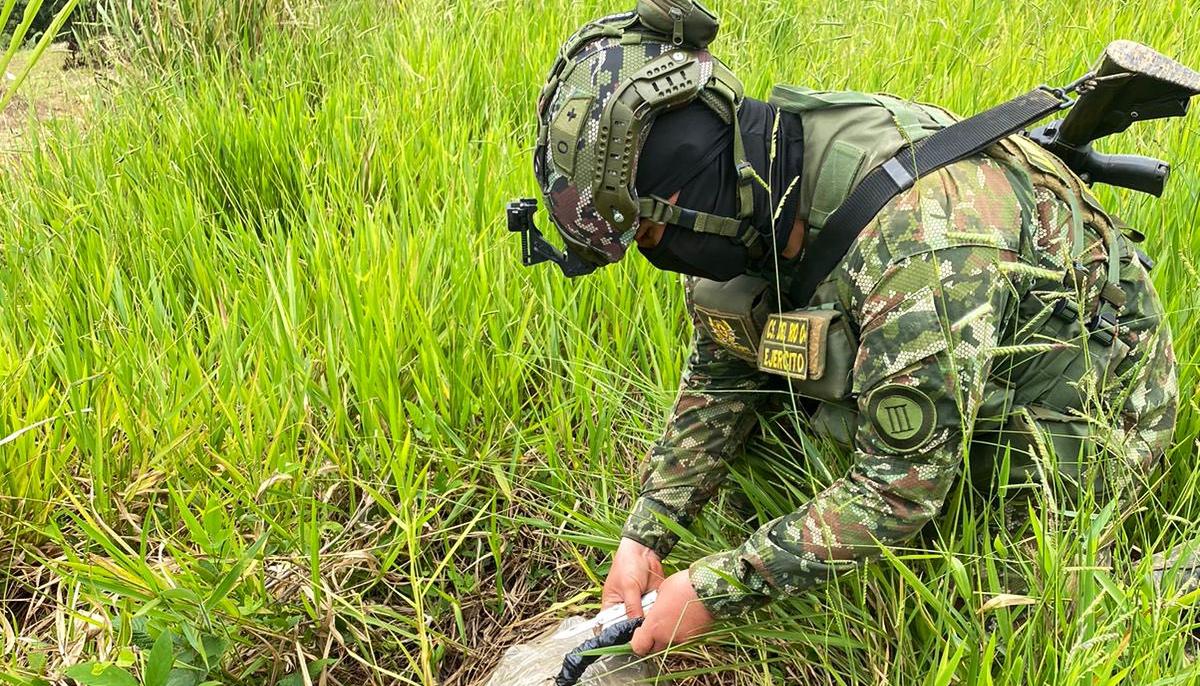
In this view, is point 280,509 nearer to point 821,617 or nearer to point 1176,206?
point 821,617

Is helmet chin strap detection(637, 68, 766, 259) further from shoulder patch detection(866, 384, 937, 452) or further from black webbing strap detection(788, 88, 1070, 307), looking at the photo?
shoulder patch detection(866, 384, 937, 452)

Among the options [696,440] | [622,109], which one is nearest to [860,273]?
[622,109]

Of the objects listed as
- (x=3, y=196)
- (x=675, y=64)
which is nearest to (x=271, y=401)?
(x=675, y=64)

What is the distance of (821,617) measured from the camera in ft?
5.17

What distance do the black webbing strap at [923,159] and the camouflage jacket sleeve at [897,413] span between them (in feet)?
0.16

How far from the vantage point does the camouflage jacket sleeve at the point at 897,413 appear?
1.36 m

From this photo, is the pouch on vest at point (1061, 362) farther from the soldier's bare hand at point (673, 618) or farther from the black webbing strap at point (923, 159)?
the soldier's bare hand at point (673, 618)

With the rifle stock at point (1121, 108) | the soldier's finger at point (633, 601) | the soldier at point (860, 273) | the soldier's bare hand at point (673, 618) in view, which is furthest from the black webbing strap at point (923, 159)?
the soldier's finger at point (633, 601)

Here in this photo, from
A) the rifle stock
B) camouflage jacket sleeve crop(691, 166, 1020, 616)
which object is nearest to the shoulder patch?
camouflage jacket sleeve crop(691, 166, 1020, 616)

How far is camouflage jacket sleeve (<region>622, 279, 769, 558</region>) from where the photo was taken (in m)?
1.85

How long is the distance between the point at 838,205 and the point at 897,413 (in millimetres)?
378

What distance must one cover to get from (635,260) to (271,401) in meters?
0.97

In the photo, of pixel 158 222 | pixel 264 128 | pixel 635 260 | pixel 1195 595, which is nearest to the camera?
pixel 1195 595

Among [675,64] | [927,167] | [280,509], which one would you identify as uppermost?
[675,64]
